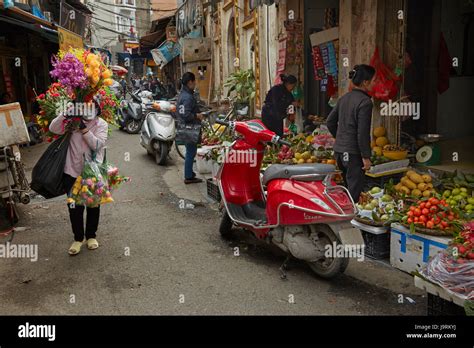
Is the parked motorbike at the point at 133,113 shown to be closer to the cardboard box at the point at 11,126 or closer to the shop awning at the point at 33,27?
the shop awning at the point at 33,27

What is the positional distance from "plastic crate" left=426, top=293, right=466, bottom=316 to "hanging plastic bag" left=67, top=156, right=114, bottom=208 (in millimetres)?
3320

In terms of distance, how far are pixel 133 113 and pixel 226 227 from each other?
34.6 feet

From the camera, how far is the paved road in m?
3.88

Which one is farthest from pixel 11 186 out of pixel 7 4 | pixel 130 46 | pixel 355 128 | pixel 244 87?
pixel 130 46

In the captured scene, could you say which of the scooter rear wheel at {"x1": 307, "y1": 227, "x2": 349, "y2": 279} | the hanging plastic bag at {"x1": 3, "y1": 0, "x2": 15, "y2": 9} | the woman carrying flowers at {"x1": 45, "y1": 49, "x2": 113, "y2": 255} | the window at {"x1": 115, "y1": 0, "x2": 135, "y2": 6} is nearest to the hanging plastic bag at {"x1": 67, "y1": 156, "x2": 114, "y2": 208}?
the woman carrying flowers at {"x1": 45, "y1": 49, "x2": 113, "y2": 255}

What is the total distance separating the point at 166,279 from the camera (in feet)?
14.6

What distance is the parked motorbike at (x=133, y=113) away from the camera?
15227 millimetres

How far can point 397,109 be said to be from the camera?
6617 millimetres

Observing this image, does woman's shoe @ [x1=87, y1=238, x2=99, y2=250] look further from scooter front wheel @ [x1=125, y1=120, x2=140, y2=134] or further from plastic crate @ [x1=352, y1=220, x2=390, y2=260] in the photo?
scooter front wheel @ [x1=125, y1=120, x2=140, y2=134]

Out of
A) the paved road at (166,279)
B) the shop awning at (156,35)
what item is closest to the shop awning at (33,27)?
the paved road at (166,279)

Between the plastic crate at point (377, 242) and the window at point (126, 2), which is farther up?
the window at point (126, 2)

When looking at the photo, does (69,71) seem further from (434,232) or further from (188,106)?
(434,232)

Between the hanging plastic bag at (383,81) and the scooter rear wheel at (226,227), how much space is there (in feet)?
9.41

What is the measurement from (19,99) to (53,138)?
11.8 m
